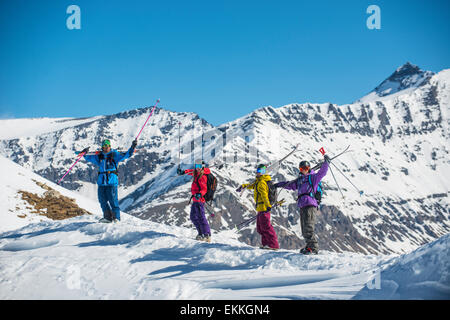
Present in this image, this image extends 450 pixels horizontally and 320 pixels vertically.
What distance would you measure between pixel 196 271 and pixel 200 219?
3.80 m

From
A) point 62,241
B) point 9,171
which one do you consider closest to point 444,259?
point 62,241

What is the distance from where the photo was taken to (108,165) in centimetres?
1299

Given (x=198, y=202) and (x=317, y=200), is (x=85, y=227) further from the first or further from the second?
(x=317, y=200)

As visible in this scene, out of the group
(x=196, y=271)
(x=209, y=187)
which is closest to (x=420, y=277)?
(x=196, y=271)

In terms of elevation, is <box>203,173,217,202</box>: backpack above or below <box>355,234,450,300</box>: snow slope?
above

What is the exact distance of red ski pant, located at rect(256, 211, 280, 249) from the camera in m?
10.9

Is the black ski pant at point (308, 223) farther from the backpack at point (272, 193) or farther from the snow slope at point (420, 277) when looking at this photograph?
the snow slope at point (420, 277)

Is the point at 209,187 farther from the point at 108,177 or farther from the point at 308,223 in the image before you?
the point at 308,223

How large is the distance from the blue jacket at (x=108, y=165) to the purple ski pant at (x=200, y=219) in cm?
301

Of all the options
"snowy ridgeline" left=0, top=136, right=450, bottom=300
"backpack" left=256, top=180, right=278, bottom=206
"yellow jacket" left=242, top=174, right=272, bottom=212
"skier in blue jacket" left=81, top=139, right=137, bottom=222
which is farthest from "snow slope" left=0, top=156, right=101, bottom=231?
"backpack" left=256, top=180, right=278, bottom=206

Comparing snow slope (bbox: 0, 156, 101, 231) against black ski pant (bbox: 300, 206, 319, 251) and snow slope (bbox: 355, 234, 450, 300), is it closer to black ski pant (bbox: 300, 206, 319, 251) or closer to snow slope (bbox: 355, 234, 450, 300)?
black ski pant (bbox: 300, 206, 319, 251)

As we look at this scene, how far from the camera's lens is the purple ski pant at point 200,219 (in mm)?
12027

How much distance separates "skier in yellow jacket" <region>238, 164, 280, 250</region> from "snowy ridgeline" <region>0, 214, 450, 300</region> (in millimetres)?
1607

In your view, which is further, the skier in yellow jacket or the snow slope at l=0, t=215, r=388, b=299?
the skier in yellow jacket
